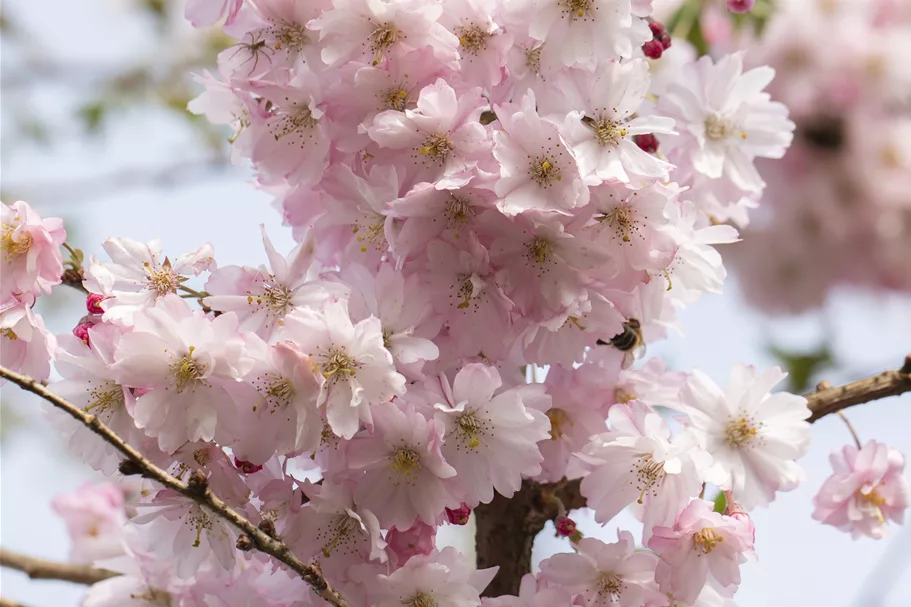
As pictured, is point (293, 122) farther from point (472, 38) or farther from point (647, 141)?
point (647, 141)

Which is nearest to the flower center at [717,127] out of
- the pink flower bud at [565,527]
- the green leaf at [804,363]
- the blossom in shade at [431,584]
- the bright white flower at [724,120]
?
the bright white flower at [724,120]

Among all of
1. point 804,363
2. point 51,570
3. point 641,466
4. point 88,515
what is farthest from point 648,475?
point 804,363

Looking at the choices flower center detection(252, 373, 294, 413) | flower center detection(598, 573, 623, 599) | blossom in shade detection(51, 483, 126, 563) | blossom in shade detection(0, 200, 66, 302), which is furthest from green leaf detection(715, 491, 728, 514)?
blossom in shade detection(51, 483, 126, 563)

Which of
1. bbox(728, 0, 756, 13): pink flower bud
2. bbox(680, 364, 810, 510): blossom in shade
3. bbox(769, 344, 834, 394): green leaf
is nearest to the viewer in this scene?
bbox(680, 364, 810, 510): blossom in shade

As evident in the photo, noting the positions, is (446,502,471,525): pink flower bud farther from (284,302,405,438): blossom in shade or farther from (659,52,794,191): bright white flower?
(659,52,794,191): bright white flower

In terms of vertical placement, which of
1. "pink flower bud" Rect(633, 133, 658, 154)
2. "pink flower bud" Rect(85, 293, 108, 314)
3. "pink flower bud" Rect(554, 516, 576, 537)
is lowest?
"pink flower bud" Rect(554, 516, 576, 537)
